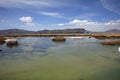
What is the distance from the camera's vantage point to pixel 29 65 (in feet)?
60.2

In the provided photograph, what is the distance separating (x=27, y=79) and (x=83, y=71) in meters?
5.36

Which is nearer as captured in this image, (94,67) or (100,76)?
(100,76)

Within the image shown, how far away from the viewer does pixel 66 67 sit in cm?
1759

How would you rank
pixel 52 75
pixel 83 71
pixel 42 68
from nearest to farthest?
pixel 52 75 < pixel 83 71 < pixel 42 68

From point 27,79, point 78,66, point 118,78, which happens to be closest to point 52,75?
point 27,79

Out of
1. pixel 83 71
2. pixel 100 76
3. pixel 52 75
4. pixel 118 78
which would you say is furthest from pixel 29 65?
pixel 118 78

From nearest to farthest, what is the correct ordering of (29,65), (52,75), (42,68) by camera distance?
1. (52,75)
2. (42,68)
3. (29,65)

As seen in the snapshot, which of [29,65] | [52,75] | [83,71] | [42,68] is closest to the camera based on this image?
[52,75]

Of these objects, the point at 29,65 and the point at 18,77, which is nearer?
the point at 18,77

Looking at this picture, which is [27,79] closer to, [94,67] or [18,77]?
[18,77]

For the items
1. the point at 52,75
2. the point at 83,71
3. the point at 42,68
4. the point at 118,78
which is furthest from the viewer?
the point at 42,68

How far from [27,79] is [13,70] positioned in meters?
3.38

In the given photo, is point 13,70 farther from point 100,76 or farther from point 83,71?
point 100,76

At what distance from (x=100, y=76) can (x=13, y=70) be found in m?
8.25
